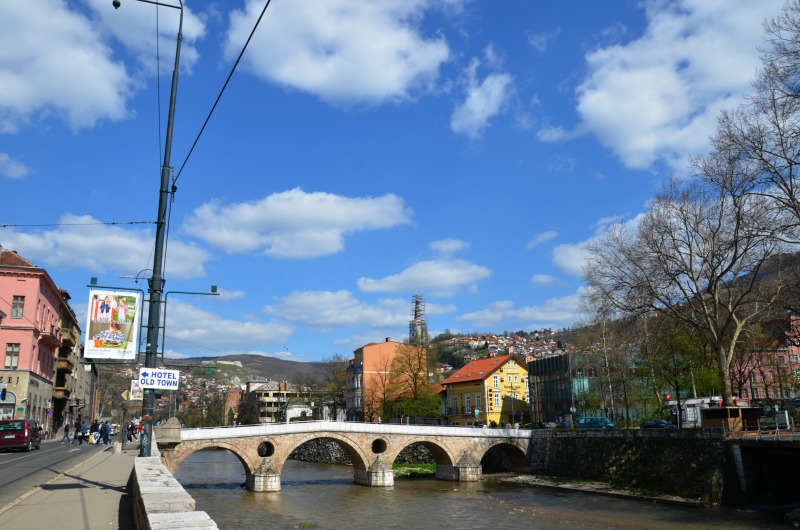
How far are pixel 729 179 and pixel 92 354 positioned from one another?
2411 cm

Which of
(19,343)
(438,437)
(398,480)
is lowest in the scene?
(398,480)

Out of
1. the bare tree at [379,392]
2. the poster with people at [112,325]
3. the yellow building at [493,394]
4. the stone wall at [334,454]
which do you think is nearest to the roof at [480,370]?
the yellow building at [493,394]

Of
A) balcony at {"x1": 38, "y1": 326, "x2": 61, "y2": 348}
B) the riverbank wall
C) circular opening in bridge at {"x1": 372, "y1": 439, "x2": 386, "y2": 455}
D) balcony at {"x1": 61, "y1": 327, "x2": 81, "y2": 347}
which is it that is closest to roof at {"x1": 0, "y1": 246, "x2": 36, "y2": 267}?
balcony at {"x1": 38, "y1": 326, "x2": 61, "y2": 348}

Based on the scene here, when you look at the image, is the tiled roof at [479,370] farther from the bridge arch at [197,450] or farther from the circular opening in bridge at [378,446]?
the bridge arch at [197,450]

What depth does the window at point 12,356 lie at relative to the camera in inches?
1556

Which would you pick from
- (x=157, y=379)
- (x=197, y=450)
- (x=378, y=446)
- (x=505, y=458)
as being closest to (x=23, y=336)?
(x=197, y=450)

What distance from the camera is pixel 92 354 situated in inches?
419

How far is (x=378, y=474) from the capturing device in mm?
38125

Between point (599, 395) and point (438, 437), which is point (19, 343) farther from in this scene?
point (599, 395)

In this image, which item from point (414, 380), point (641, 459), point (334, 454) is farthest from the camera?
point (334, 454)

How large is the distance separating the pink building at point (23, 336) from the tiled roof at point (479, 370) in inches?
1489

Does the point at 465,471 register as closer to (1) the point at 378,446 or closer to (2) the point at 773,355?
(1) the point at 378,446

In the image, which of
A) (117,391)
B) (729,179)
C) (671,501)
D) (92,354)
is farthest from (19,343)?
(117,391)

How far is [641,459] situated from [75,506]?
29.4 meters
